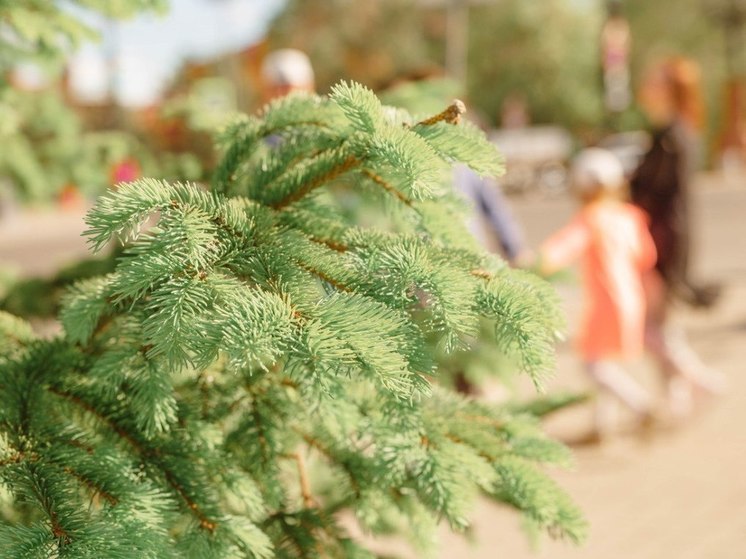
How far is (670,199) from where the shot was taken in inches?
209

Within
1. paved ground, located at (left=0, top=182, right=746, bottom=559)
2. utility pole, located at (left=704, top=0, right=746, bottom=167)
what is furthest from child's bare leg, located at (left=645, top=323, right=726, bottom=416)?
utility pole, located at (left=704, top=0, right=746, bottom=167)

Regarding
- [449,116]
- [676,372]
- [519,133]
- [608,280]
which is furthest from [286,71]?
[519,133]

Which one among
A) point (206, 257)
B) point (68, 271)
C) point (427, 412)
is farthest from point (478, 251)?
point (68, 271)

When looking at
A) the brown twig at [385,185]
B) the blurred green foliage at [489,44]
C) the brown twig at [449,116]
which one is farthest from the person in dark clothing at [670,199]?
the blurred green foliage at [489,44]

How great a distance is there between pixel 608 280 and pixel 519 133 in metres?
25.6

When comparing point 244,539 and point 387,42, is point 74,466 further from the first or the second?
point 387,42

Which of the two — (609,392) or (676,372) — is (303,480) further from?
(676,372)

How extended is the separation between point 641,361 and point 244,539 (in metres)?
5.79

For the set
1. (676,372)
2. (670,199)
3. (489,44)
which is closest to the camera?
(676,372)

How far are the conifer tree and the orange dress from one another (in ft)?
10.6

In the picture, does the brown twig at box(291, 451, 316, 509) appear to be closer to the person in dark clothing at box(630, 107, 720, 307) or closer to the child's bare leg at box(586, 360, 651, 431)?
the child's bare leg at box(586, 360, 651, 431)

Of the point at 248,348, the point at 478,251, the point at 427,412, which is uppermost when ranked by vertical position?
the point at 478,251

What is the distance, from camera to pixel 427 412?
1.39 metres

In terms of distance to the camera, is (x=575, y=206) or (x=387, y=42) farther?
(x=387, y=42)
